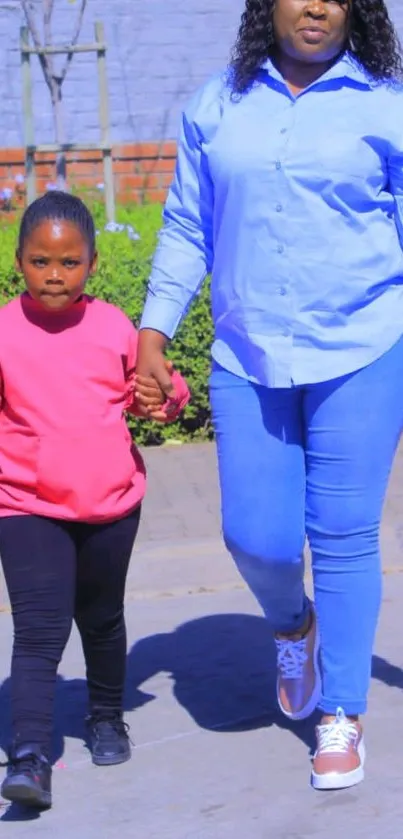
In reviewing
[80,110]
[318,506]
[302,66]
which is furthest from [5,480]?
[80,110]

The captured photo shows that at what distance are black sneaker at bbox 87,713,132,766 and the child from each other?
0.32m

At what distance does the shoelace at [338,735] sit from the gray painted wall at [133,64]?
681cm

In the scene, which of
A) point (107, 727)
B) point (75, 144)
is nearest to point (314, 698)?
point (107, 727)

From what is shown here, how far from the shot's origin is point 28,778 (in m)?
3.69

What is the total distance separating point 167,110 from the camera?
33.9 ft

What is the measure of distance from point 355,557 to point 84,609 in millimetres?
670

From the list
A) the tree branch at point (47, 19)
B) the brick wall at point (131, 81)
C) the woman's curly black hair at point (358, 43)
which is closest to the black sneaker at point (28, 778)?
the woman's curly black hair at point (358, 43)

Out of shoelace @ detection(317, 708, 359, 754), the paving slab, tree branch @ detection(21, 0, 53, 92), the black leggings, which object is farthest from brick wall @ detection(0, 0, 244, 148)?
shoelace @ detection(317, 708, 359, 754)

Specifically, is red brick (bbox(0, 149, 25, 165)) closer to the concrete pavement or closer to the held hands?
the concrete pavement

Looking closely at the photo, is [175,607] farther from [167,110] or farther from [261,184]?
[167,110]

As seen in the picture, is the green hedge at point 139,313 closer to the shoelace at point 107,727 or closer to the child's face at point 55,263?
the shoelace at point 107,727

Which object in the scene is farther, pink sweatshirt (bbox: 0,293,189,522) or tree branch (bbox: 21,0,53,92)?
tree branch (bbox: 21,0,53,92)

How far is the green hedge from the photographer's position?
7.44 meters

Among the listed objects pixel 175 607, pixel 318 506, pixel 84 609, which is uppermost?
pixel 318 506
